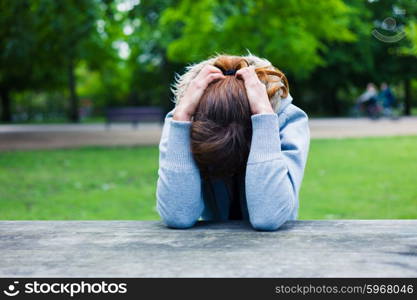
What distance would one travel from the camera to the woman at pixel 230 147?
1.92 metres

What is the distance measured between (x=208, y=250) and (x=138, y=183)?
19.6 ft

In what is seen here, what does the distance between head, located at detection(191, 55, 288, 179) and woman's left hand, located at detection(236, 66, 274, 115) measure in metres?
0.02

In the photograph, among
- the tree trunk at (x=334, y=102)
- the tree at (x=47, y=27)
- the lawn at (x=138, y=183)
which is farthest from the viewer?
the tree trunk at (x=334, y=102)

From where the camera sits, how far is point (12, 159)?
412 inches

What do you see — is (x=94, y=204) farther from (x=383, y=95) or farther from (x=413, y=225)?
(x=383, y=95)

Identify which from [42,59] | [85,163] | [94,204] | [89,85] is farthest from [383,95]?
[89,85]

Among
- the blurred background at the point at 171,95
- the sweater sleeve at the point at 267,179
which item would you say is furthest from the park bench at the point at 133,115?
the sweater sleeve at the point at 267,179

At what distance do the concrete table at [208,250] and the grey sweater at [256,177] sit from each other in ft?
0.20

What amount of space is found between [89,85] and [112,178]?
45.9m

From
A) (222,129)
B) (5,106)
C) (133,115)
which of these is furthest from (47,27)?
(5,106)

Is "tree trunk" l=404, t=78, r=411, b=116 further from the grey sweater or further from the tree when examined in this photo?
the grey sweater

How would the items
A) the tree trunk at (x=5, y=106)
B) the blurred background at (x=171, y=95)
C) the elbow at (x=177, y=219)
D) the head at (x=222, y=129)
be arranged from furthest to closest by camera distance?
the tree trunk at (x=5, y=106) → the blurred background at (x=171, y=95) → the elbow at (x=177, y=219) → the head at (x=222, y=129)

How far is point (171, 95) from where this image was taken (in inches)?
797

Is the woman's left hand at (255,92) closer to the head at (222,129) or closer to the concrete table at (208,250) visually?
the head at (222,129)
